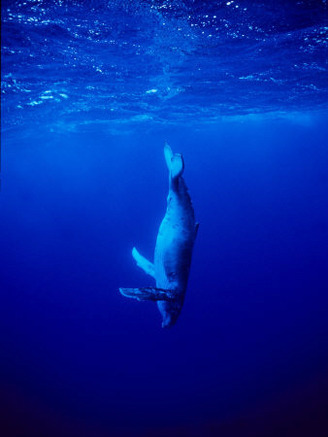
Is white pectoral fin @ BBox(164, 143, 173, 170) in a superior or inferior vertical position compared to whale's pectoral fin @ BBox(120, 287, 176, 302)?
superior

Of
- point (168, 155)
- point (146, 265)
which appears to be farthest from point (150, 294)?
point (168, 155)

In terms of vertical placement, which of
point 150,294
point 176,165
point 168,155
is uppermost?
point 168,155

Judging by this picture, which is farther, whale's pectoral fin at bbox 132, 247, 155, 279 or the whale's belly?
whale's pectoral fin at bbox 132, 247, 155, 279

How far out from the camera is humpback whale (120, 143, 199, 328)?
3.02 meters

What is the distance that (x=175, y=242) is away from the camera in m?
3.20

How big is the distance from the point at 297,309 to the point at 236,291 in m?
10.6

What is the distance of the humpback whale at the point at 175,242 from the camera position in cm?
302

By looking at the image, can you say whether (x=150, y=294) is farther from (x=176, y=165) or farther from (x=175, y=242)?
(x=176, y=165)

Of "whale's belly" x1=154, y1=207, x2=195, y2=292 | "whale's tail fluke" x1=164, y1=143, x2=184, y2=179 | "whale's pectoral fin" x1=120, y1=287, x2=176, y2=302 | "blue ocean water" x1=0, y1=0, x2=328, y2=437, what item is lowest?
"whale's pectoral fin" x1=120, y1=287, x2=176, y2=302

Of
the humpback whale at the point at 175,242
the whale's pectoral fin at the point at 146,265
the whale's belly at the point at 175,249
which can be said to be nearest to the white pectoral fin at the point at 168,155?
the humpback whale at the point at 175,242

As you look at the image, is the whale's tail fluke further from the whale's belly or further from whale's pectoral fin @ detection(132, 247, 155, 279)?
whale's pectoral fin @ detection(132, 247, 155, 279)

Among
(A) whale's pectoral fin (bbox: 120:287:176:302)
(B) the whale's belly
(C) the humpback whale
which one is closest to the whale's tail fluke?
(C) the humpback whale

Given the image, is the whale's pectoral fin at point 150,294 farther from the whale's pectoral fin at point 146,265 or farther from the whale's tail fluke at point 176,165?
the whale's tail fluke at point 176,165

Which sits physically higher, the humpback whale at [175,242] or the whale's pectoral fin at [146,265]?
the whale's pectoral fin at [146,265]
